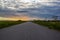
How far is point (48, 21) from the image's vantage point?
16.0ft

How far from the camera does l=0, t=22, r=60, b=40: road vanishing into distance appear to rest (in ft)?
15.5

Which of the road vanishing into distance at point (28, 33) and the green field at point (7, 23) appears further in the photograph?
the green field at point (7, 23)

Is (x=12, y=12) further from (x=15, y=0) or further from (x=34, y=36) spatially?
(x=34, y=36)

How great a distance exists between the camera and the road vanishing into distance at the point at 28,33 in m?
4.73

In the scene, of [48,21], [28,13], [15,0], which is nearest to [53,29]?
[48,21]

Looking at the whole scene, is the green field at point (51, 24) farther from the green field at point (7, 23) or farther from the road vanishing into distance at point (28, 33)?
the green field at point (7, 23)

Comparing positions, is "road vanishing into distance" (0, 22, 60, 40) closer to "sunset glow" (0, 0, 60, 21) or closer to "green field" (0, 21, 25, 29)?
"green field" (0, 21, 25, 29)

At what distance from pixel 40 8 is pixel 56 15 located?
33 centimetres

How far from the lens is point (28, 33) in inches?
193

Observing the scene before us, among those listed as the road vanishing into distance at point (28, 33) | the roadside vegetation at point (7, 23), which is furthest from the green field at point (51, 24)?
the roadside vegetation at point (7, 23)

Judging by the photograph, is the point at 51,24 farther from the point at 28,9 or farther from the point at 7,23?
the point at 7,23

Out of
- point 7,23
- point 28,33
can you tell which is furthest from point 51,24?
point 7,23

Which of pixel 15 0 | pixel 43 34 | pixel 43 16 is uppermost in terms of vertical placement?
pixel 15 0

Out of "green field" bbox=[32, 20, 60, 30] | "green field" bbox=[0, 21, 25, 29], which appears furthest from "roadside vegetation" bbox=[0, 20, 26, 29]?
"green field" bbox=[32, 20, 60, 30]
